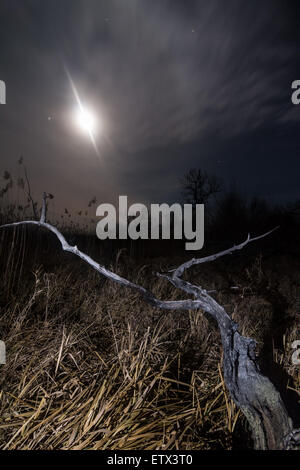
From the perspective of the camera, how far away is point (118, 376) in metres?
1.63

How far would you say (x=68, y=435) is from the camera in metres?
1.24

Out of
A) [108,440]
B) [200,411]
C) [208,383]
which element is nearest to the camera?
[108,440]

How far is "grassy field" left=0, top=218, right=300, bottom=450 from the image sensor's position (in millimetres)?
1241

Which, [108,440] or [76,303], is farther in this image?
[76,303]

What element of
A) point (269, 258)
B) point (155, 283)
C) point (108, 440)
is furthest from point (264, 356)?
point (269, 258)

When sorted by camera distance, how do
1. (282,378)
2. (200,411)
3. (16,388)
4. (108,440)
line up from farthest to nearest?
(282,378), (16,388), (200,411), (108,440)

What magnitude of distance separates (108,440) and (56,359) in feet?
2.34

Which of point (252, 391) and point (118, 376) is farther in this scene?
point (118, 376)

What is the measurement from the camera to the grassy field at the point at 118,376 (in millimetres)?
1241

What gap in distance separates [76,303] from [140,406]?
1833mm
